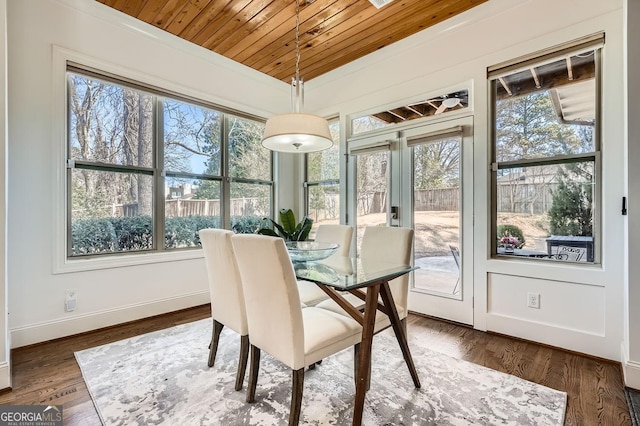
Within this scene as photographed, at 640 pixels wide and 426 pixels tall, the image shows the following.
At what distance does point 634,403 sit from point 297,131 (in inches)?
102

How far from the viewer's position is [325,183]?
4332mm

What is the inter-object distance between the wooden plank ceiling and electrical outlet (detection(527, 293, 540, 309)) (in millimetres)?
2661

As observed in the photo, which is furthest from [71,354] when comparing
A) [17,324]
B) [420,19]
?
[420,19]

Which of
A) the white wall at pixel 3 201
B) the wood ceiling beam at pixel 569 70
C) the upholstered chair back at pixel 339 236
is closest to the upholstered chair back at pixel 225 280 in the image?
the upholstered chair back at pixel 339 236

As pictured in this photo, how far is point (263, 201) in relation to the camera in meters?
4.34

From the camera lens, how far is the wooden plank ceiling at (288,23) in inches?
109

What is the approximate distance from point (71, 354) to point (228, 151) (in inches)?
102

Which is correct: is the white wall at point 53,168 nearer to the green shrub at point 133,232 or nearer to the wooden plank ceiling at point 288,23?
the green shrub at point 133,232

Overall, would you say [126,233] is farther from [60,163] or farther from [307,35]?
[307,35]

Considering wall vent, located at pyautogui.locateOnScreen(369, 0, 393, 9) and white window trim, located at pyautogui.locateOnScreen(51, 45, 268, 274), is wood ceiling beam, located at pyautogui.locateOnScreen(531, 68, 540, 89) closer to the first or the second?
Result: wall vent, located at pyautogui.locateOnScreen(369, 0, 393, 9)

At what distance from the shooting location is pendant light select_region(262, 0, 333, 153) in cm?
203

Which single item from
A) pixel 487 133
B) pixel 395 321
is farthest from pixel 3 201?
pixel 487 133

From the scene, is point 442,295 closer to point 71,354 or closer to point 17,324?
point 71,354

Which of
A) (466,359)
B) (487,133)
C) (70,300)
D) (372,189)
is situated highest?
(487,133)
